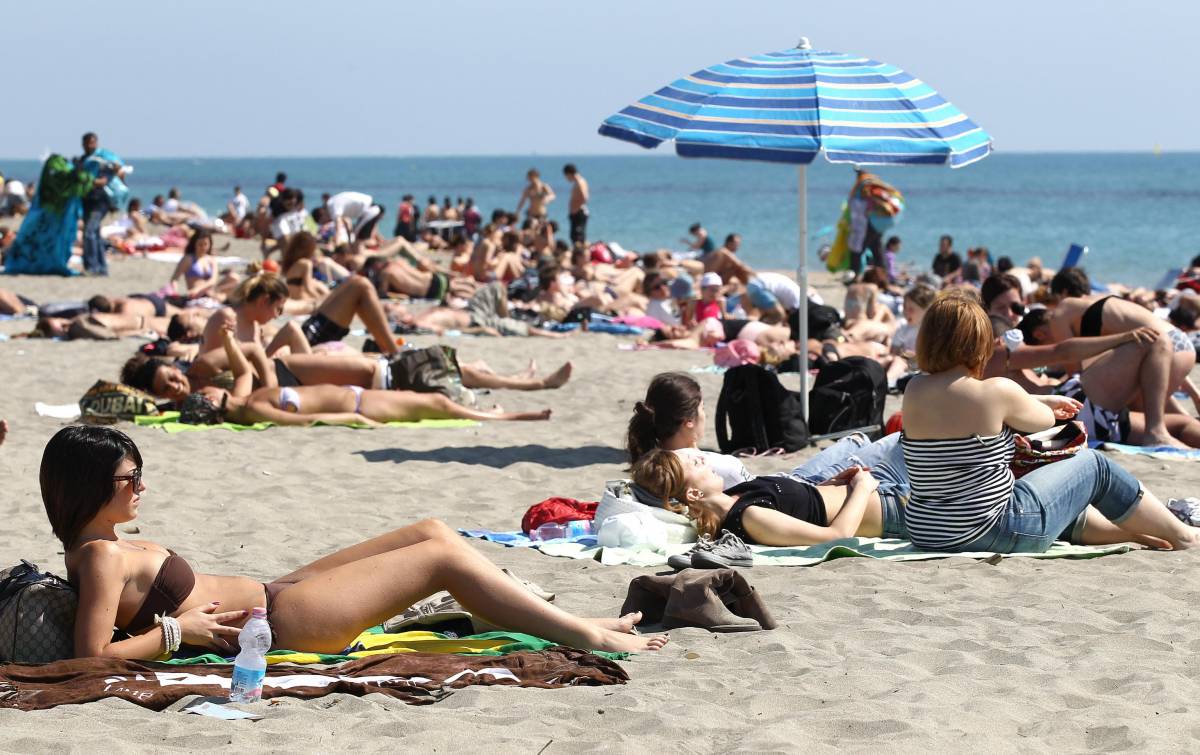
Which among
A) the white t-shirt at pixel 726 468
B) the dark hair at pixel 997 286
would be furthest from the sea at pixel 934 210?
the white t-shirt at pixel 726 468

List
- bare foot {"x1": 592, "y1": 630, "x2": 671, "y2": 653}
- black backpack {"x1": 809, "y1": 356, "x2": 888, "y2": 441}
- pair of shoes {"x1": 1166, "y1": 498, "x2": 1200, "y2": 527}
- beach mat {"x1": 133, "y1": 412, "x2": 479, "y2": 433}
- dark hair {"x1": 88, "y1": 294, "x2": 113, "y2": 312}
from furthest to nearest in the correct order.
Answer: dark hair {"x1": 88, "y1": 294, "x2": 113, "y2": 312} → beach mat {"x1": 133, "y1": 412, "x2": 479, "y2": 433} → black backpack {"x1": 809, "y1": 356, "x2": 888, "y2": 441} → pair of shoes {"x1": 1166, "y1": 498, "x2": 1200, "y2": 527} → bare foot {"x1": 592, "y1": 630, "x2": 671, "y2": 653}

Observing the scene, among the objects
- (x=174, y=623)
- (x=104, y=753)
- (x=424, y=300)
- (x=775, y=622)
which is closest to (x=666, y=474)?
(x=775, y=622)

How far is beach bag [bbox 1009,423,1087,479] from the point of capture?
5.37 m

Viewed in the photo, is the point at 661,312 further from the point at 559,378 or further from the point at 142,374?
the point at 142,374

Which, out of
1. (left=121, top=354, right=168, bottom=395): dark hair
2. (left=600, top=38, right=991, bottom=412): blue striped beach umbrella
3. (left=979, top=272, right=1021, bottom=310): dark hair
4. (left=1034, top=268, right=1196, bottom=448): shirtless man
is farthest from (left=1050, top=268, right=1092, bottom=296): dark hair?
(left=121, top=354, right=168, bottom=395): dark hair

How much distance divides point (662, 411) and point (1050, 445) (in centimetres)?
141

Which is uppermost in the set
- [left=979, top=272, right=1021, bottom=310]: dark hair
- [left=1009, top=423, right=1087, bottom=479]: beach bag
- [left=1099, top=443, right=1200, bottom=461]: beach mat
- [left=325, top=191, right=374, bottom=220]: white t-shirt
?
[left=325, top=191, right=374, bottom=220]: white t-shirt

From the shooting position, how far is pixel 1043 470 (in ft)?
17.3

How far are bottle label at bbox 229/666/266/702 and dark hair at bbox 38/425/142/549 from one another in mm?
529

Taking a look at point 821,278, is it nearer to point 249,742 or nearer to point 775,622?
point 775,622

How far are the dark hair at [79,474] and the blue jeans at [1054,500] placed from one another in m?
3.00

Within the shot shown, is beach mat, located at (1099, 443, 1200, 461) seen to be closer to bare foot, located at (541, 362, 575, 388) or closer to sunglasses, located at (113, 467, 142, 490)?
bare foot, located at (541, 362, 575, 388)

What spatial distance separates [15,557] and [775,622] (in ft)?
9.07

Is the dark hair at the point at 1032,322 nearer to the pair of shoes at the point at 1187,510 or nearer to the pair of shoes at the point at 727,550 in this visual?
the pair of shoes at the point at 1187,510
